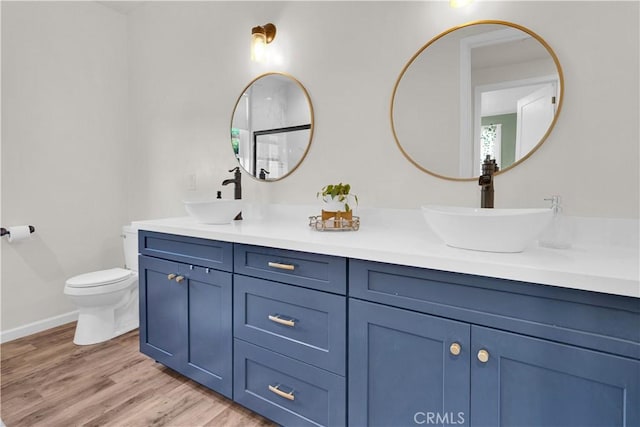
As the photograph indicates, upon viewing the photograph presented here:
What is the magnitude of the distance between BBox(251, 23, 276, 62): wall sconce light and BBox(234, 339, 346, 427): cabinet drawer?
1.66 meters

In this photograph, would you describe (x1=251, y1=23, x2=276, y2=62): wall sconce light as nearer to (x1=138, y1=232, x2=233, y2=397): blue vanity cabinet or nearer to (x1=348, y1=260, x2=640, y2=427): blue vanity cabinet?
(x1=138, y1=232, x2=233, y2=397): blue vanity cabinet

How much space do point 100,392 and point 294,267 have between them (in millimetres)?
1353

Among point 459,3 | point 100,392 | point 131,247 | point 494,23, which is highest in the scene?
point 459,3

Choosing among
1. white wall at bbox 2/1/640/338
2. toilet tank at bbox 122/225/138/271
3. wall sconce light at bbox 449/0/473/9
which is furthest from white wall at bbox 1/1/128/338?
wall sconce light at bbox 449/0/473/9

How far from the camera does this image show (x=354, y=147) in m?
1.78

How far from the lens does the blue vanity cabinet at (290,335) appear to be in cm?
118

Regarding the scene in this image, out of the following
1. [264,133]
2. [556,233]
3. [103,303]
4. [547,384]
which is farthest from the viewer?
[103,303]

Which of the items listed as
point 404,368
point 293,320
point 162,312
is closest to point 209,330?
point 162,312

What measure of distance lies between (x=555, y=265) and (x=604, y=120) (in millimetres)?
730

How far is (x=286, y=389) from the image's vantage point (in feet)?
4.38

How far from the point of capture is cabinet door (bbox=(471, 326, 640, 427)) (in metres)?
0.77

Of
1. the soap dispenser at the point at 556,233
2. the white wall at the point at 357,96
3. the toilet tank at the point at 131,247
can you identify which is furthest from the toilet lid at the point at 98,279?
the soap dispenser at the point at 556,233

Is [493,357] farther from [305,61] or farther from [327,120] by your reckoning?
[305,61]

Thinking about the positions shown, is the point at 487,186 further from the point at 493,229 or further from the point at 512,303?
the point at 512,303
